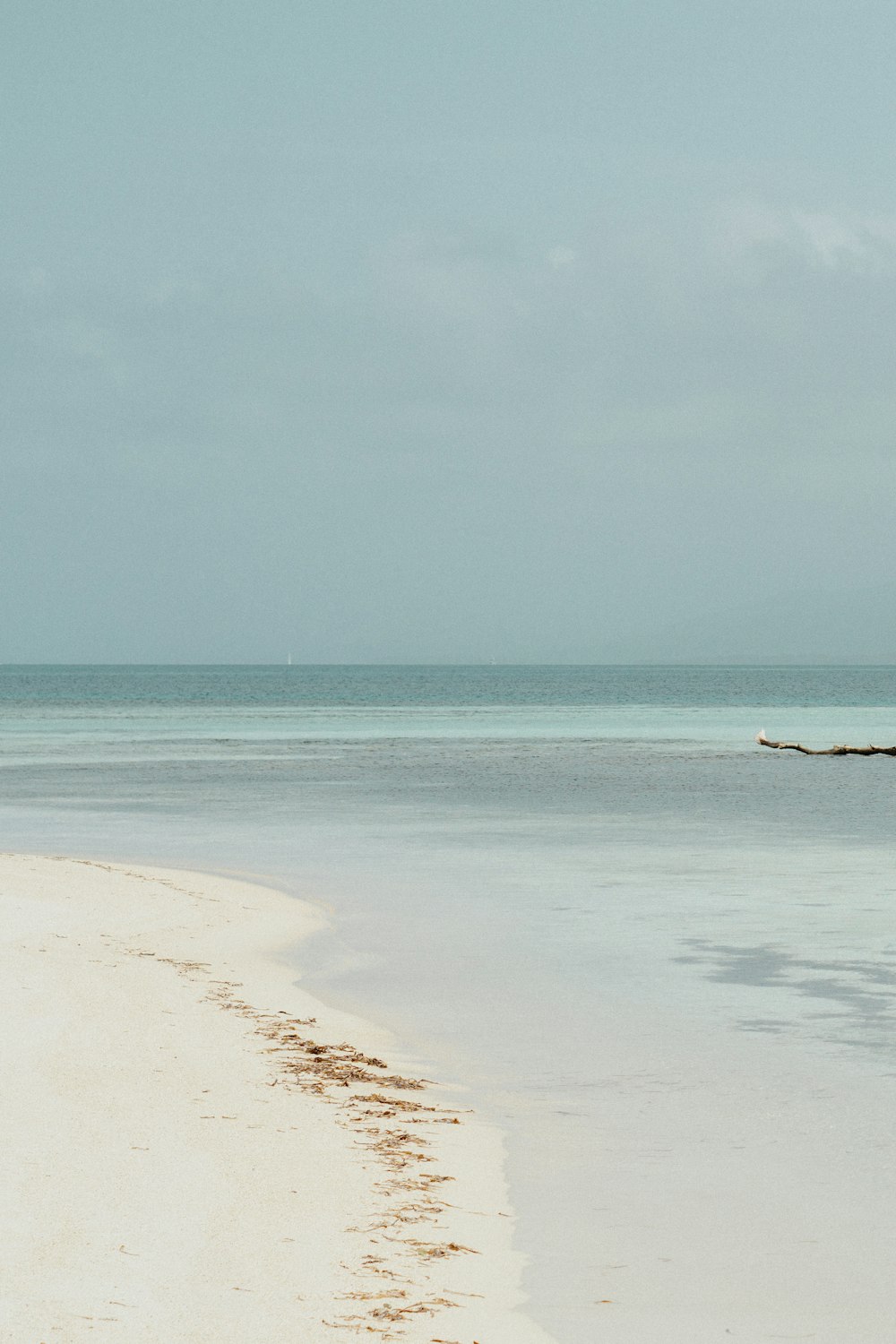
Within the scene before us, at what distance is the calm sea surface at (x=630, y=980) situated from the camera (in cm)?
622

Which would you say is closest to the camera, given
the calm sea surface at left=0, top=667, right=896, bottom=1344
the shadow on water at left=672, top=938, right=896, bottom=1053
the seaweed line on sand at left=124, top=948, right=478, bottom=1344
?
the seaweed line on sand at left=124, top=948, right=478, bottom=1344

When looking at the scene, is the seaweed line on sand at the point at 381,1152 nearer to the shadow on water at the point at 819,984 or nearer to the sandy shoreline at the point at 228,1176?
the sandy shoreline at the point at 228,1176

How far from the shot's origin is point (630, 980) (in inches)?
490

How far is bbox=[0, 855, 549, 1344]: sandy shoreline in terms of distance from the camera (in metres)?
5.22

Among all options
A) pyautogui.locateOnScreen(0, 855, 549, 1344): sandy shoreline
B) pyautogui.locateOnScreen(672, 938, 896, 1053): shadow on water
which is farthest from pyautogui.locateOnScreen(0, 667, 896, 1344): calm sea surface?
pyautogui.locateOnScreen(0, 855, 549, 1344): sandy shoreline

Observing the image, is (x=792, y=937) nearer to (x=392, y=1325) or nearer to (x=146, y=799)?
(x=392, y=1325)

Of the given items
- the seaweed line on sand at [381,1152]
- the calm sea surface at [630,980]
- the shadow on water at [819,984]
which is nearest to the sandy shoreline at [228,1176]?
the seaweed line on sand at [381,1152]

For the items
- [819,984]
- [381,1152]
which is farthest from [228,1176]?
[819,984]

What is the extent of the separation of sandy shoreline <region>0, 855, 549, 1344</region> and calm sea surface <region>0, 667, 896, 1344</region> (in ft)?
1.32

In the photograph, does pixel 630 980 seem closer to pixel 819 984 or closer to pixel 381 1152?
pixel 819 984

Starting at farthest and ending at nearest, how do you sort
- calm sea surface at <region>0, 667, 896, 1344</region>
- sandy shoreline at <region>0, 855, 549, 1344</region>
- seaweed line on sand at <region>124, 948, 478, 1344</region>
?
calm sea surface at <region>0, 667, 896, 1344</region> → seaweed line on sand at <region>124, 948, 478, 1344</region> → sandy shoreline at <region>0, 855, 549, 1344</region>

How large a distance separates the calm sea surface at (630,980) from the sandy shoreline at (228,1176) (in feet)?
1.32

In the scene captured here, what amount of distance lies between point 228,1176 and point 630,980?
6.39 meters

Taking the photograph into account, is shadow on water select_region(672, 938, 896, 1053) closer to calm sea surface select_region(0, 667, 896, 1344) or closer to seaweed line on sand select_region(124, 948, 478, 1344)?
calm sea surface select_region(0, 667, 896, 1344)
